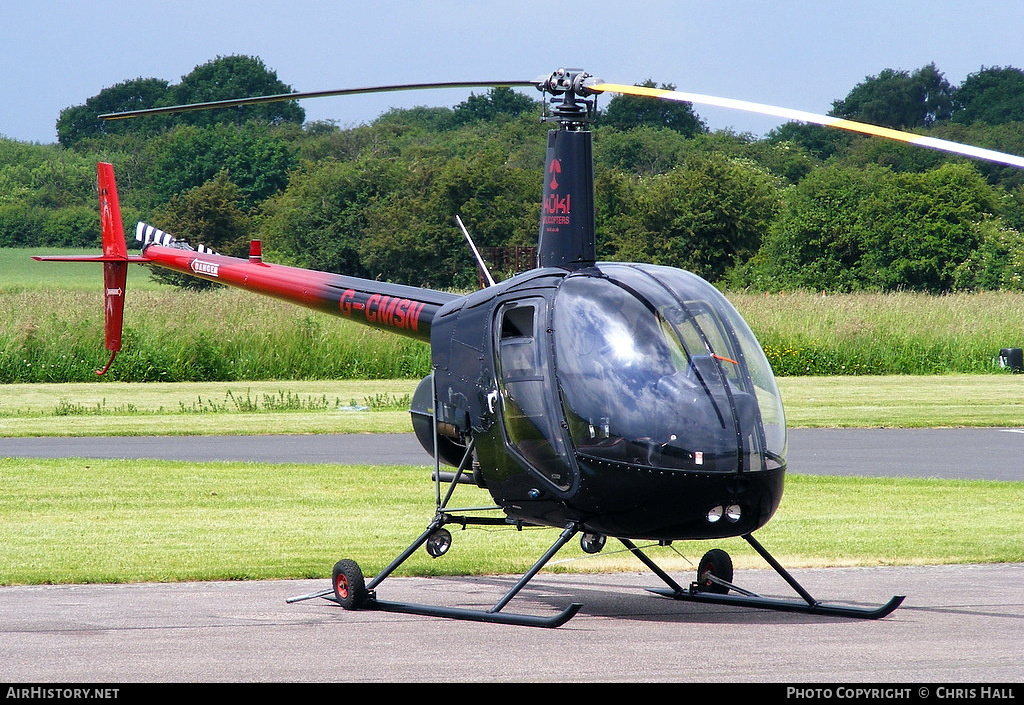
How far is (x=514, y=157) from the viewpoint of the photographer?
6178 centimetres

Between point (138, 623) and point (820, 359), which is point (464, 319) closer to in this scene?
point (138, 623)

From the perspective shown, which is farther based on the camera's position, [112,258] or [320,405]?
[320,405]

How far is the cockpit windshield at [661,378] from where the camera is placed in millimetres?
6680

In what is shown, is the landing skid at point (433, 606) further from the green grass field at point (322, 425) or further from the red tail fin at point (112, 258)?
the red tail fin at point (112, 258)

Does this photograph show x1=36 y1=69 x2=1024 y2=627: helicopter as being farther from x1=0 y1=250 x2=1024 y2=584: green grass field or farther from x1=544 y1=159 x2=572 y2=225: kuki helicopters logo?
x1=0 y1=250 x2=1024 y2=584: green grass field

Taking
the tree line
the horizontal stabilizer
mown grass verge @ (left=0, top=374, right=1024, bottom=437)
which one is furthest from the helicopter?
the tree line

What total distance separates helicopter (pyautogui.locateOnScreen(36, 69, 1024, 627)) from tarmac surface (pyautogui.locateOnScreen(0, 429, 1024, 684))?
0.90 feet

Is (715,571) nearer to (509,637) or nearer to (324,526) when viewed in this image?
(509,637)

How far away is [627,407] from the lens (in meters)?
6.75

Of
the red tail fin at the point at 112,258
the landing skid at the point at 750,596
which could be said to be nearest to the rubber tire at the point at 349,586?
the landing skid at the point at 750,596

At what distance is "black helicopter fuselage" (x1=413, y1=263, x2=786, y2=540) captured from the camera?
6.69 meters

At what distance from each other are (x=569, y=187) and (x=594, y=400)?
5.31ft

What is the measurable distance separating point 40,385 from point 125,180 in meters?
57.3

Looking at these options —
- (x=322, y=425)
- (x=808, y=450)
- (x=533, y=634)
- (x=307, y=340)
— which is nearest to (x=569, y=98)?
(x=533, y=634)
